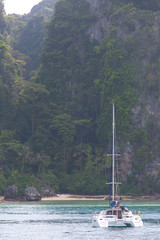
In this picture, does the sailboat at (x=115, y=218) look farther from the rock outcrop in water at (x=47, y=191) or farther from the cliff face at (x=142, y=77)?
the cliff face at (x=142, y=77)

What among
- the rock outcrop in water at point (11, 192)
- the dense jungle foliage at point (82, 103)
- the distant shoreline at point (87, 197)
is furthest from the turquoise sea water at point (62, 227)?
the dense jungle foliage at point (82, 103)

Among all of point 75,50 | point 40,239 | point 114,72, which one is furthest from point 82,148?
point 40,239

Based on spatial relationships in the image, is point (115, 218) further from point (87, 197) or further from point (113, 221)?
point (87, 197)

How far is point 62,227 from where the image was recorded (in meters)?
46.9

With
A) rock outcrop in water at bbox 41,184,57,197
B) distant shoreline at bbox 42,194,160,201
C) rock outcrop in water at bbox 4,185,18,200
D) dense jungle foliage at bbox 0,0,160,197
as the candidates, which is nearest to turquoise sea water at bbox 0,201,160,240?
rock outcrop in water at bbox 4,185,18,200

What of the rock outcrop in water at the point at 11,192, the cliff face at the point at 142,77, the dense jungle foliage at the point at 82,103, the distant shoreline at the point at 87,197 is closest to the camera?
the rock outcrop in water at the point at 11,192

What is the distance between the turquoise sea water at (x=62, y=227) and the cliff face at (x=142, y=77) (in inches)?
1204

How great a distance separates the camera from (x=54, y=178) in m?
93.5

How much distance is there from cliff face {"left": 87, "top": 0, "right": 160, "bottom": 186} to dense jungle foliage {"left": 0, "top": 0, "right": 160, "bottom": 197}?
0.19 metres

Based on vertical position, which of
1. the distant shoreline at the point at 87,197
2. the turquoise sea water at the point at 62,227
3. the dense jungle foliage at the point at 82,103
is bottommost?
the turquoise sea water at the point at 62,227

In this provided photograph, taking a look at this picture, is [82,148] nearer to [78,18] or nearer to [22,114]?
[22,114]

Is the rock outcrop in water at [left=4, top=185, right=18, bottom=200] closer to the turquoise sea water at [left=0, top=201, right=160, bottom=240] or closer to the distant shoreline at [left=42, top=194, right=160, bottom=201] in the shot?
the distant shoreline at [left=42, top=194, right=160, bottom=201]

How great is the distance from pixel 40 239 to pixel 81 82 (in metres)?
70.6

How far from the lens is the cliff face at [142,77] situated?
9612 centimetres
